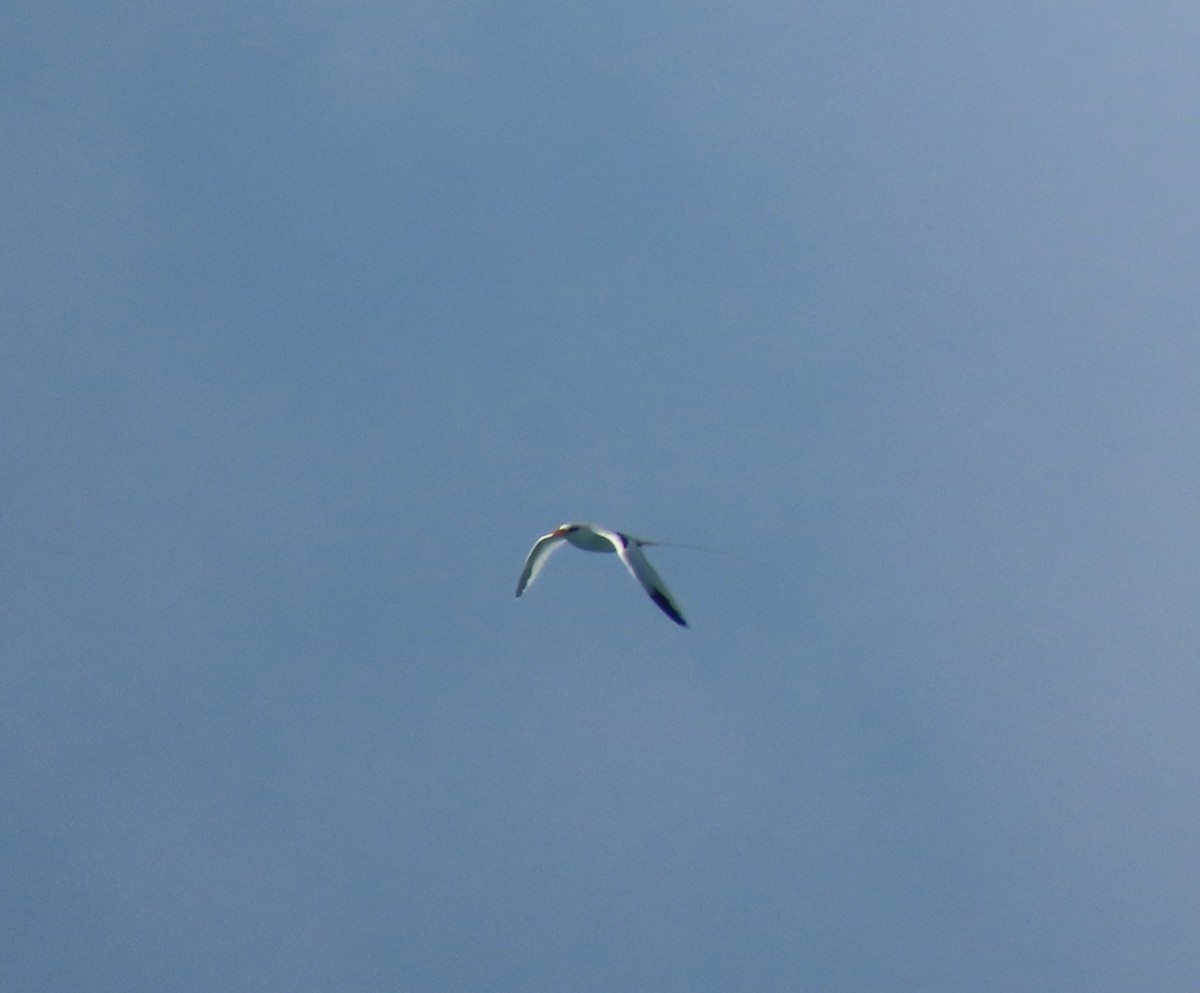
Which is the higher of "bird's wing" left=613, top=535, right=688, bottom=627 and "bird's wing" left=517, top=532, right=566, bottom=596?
"bird's wing" left=517, top=532, right=566, bottom=596

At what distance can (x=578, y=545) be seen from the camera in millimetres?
36844

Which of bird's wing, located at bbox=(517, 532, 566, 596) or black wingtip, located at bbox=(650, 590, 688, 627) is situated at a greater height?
bird's wing, located at bbox=(517, 532, 566, 596)

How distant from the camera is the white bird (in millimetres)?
34000

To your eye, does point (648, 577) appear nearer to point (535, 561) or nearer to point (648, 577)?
point (648, 577)

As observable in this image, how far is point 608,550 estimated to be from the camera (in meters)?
36.4

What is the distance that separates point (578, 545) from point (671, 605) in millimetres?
3742

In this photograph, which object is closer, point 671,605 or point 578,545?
point 671,605

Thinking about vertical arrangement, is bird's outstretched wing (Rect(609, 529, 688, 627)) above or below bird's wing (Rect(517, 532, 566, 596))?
below

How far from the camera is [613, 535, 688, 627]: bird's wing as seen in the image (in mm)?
33656

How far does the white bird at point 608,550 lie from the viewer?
34.0 meters

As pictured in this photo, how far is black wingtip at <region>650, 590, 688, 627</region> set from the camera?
3356 cm

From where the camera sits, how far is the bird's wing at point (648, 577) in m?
33.7

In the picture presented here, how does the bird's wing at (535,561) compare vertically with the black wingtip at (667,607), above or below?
above

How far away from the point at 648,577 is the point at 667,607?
33.0 inches
